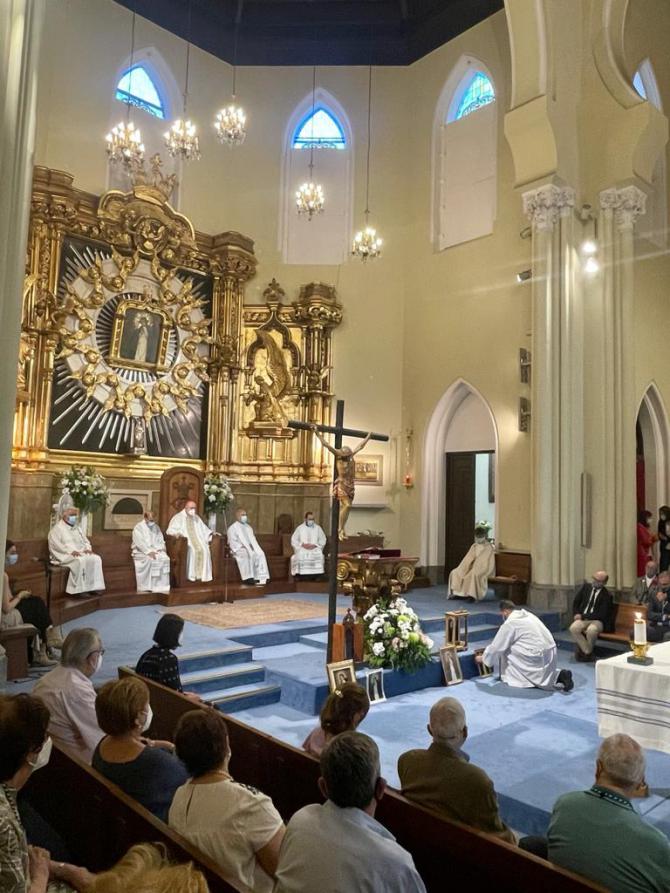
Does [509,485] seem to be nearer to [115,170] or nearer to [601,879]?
[115,170]

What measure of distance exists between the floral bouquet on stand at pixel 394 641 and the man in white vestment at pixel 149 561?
4196 mm

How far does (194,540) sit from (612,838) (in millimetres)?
9192

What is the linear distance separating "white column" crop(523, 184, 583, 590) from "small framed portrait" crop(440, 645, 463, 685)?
3.43 m

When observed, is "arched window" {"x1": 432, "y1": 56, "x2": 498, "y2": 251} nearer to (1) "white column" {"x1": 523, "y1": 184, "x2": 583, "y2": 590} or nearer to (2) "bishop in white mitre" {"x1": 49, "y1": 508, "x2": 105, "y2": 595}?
(1) "white column" {"x1": 523, "y1": 184, "x2": 583, "y2": 590}

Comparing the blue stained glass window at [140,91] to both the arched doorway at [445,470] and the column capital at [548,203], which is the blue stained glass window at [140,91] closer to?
the column capital at [548,203]

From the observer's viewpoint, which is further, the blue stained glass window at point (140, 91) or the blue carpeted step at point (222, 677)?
the blue stained glass window at point (140, 91)

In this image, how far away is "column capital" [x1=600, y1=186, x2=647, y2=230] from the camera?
11.0 meters

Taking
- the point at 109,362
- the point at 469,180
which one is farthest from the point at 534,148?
the point at 109,362

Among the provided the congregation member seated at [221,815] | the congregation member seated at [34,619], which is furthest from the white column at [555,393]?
the congregation member seated at [221,815]

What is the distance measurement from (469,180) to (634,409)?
5420 millimetres

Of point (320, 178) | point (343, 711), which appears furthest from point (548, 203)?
point (343, 711)

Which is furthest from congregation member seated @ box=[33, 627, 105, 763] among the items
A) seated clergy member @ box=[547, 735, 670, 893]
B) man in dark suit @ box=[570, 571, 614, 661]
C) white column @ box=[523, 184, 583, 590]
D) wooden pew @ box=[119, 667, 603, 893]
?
white column @ box=[523, 184, 583, 590]

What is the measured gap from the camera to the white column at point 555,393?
10578 millimetres

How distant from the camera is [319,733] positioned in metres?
3.80
